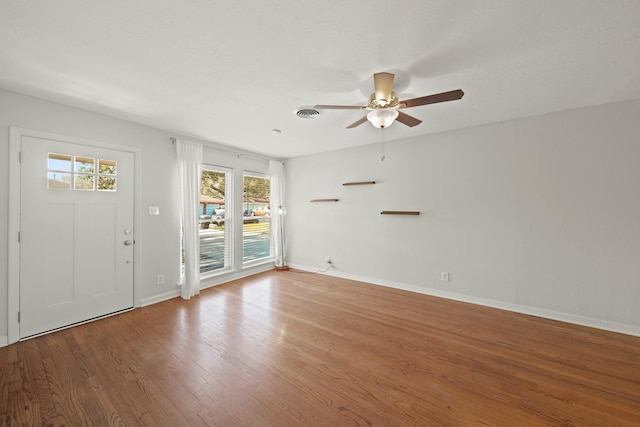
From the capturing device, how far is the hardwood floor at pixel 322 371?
165cm

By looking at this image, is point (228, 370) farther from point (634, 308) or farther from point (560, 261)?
point (634, 308)

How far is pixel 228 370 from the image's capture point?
2082mm

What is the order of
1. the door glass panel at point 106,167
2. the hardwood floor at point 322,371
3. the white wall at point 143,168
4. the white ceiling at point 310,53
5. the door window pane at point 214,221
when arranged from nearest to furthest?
the white ceiling at point 310,53
the hardwood floor at point 322,371
the white wall at point 143,168
the door glass panel at point 106,167
the door window pane at point 214,221

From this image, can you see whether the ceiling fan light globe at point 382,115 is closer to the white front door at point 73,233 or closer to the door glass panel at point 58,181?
the white front door at point 73,233

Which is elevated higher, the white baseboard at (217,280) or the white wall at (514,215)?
the white wall at (514,215)

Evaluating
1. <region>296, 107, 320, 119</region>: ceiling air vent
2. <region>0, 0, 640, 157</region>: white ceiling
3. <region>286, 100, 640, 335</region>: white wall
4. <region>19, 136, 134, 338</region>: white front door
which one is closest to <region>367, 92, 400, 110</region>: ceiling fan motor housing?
<region>0, 0, 640, 157</region>: white ceiling

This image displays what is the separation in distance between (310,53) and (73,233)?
339 cm

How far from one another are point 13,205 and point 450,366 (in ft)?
15.2

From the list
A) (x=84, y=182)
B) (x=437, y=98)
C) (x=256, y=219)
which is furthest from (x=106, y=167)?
(x=437, y=98)

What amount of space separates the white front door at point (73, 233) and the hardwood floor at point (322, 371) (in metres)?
0.29

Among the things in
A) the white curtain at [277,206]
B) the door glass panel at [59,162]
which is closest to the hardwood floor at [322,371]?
the door glass panel at [59,162]

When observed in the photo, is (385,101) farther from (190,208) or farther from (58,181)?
(58,181)

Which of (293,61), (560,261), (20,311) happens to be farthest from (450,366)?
(20,311)

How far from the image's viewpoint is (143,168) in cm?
342
